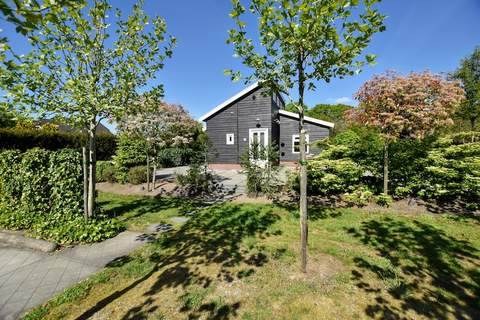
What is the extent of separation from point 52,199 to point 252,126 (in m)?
14.3

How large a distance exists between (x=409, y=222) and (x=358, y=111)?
3903 millimetres

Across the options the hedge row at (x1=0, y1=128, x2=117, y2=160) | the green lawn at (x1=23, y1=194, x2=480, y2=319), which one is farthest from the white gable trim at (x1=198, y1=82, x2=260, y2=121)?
the green lawn at (x1=23, y1=194, x2=480, y2=319)

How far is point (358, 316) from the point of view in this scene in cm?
301

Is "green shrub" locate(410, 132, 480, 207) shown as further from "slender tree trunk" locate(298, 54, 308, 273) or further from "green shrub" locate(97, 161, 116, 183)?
"green shrub" locate(97, 161, 116, 183)

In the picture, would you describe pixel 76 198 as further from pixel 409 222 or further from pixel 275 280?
pixel 409 222

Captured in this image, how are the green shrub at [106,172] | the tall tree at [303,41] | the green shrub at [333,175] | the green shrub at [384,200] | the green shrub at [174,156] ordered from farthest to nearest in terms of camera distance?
1. the green shrub at [174,156]
2. the green shrub at [106,172]
3. the green shrub at [333,175]
4. the green shrub at [384,200]
5. the tall tree at [303,41]

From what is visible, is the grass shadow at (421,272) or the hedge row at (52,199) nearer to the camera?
the grass shadow at (421,272)

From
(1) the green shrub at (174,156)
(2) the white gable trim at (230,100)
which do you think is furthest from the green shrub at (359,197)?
(1) the green shrub at (174,156)

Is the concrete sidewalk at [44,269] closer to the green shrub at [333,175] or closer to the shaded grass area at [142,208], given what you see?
the shaded grass area at [142,208]

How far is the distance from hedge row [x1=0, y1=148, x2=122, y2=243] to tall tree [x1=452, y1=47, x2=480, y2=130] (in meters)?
36.1

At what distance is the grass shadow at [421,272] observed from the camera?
3139mm

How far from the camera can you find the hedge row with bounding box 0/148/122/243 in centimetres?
575

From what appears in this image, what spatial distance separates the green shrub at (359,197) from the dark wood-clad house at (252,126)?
970cm

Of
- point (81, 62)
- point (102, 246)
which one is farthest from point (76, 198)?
point (81, 62)
